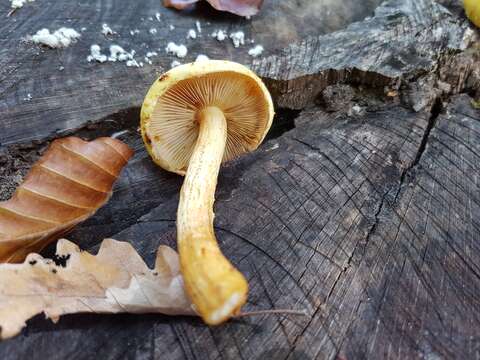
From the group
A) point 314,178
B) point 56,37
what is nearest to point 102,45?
point 56,37

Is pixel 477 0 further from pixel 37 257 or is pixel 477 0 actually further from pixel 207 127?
pixel 37 257

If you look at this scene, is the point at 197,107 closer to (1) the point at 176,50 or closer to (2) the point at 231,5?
(1) the point at 176,50

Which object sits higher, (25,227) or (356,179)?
(356,179)

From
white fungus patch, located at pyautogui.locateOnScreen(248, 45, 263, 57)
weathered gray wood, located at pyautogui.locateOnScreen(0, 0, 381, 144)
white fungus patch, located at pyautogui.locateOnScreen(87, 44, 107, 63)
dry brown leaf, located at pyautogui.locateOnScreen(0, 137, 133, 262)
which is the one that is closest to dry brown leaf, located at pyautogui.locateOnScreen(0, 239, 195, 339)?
dry brown leaf, located at pyautogui.locateOnScreen(0, 137, 133, 262)

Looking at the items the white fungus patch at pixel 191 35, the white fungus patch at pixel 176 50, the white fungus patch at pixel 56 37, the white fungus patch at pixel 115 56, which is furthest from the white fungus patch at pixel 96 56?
the white fungus patch at pixel 191 35

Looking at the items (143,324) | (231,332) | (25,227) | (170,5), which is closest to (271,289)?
(231,332)

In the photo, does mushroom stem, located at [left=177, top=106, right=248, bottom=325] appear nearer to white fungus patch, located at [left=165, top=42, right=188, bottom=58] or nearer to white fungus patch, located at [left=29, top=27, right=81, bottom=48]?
white fungus patch, located at [left=165, top=42, right=188, bottom=58]
